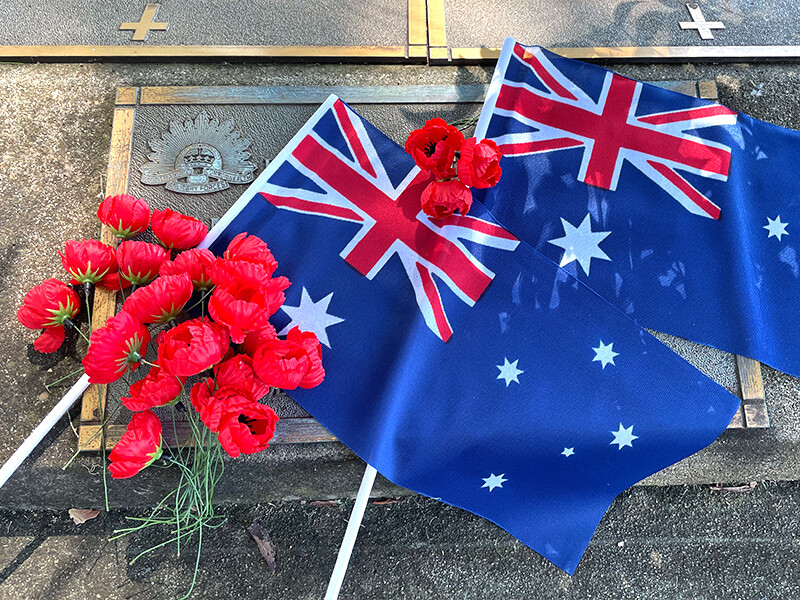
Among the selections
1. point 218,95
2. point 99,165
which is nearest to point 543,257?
point 218,95

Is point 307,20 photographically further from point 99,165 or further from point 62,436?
point 62,436

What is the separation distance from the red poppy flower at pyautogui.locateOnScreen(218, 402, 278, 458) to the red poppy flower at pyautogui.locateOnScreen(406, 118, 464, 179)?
4.00ft

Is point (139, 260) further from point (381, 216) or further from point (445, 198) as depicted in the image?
point (445, 198)

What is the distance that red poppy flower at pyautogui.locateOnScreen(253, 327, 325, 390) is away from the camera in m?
2.12

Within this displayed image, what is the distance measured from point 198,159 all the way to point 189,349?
1281 mm

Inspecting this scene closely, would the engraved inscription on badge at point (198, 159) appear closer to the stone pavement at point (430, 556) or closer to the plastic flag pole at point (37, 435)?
the plastic flag pole at point (37, 435)

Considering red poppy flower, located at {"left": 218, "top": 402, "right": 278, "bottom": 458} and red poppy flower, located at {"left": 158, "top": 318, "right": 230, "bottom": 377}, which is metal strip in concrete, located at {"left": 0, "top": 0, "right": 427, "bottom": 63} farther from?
red poppy flower, located at {"left": 218, "top": 402, "right": 278, "bottom": 458}

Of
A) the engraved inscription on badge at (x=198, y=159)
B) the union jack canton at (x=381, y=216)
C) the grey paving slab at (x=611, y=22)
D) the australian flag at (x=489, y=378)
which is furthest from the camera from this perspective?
the grey paving slab at (x=611, y=22)

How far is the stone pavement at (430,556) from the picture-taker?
2727 mm

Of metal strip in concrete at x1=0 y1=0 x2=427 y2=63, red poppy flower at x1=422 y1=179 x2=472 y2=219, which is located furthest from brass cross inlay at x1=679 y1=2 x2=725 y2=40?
Answer: red poppy flower at x1=422 y1=179 x2=472 y2=219

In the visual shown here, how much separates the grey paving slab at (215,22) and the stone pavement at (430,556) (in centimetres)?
248

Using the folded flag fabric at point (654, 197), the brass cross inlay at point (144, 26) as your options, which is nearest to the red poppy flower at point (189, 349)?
the folded flag fabric at point (654, 197)

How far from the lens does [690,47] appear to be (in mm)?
3217

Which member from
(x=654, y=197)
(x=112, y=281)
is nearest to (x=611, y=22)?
(x=654, y=197)
